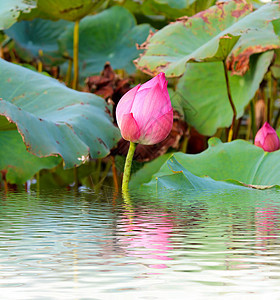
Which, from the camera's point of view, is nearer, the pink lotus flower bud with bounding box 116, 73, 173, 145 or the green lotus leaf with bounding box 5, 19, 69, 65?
the pink lotus flower bud with bounding box 116, 73, 173, 145

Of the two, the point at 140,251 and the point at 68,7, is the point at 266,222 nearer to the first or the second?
the point at 140,251

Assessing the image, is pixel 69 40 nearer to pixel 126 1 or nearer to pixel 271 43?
pixel 126 1

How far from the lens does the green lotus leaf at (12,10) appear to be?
1.21m

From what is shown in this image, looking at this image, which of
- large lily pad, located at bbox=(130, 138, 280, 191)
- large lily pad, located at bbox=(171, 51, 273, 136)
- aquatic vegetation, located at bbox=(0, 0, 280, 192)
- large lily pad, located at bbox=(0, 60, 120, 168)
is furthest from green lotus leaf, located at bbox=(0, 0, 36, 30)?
large lily pad, located at bbox=(130, 138, 280, 191)

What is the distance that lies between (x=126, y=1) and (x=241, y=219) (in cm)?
168

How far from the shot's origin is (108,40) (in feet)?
6.36

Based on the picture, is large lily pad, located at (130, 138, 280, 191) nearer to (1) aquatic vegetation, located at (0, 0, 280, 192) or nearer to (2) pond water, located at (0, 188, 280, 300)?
(1) aquatic vegetation, located at (0, 0, 280, 192)

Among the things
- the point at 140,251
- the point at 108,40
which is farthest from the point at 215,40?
the point at 108,40

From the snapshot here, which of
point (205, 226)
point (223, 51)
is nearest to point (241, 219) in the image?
point (205, 226)

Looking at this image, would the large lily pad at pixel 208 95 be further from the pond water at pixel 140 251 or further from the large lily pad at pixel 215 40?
the pond water at pixel 140 251

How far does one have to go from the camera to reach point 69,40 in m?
1.83

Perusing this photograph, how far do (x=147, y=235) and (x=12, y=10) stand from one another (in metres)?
1.04

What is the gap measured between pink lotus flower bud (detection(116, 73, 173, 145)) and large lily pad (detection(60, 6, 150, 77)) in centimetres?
118

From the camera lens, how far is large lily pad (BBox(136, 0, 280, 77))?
969 millimetres
